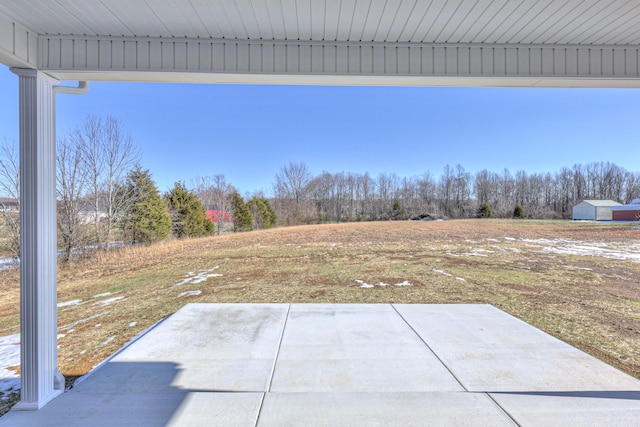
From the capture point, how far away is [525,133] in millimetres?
27328

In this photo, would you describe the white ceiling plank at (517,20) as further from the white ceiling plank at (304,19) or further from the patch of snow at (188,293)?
the patch of snow at (188,293)

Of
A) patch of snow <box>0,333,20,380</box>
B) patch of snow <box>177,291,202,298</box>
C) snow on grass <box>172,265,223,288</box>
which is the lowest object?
patch of snow <box>0,333,20,380</box>

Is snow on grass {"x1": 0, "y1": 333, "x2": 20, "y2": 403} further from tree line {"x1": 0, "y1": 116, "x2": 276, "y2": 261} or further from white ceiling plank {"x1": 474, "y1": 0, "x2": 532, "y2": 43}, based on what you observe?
tree line {"x1": 0, "y1": 116, "x2": 276, "y2": 261}

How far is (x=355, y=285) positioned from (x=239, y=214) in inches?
575

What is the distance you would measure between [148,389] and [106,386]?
0.33m

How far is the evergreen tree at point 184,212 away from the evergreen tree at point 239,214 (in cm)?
331

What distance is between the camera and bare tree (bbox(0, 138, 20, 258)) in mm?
7754

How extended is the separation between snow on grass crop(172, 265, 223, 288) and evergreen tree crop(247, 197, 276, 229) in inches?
529

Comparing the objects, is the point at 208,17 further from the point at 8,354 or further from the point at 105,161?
the point at 105,161

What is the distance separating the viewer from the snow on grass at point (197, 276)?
5.75m

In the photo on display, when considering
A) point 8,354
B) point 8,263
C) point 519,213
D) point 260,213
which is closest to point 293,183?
point 260,213

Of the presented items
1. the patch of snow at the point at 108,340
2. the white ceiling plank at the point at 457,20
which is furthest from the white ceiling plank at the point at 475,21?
the patch of snow at the point at 108,340

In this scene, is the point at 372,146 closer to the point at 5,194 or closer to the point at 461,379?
the point at 5,194

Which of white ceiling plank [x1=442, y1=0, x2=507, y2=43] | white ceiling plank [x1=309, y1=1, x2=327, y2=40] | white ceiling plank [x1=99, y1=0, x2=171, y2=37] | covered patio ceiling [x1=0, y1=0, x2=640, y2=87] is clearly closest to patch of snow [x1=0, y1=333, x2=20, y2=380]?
covered patio ceiling [x1=0, y1=0, x2=640, y2=87]
